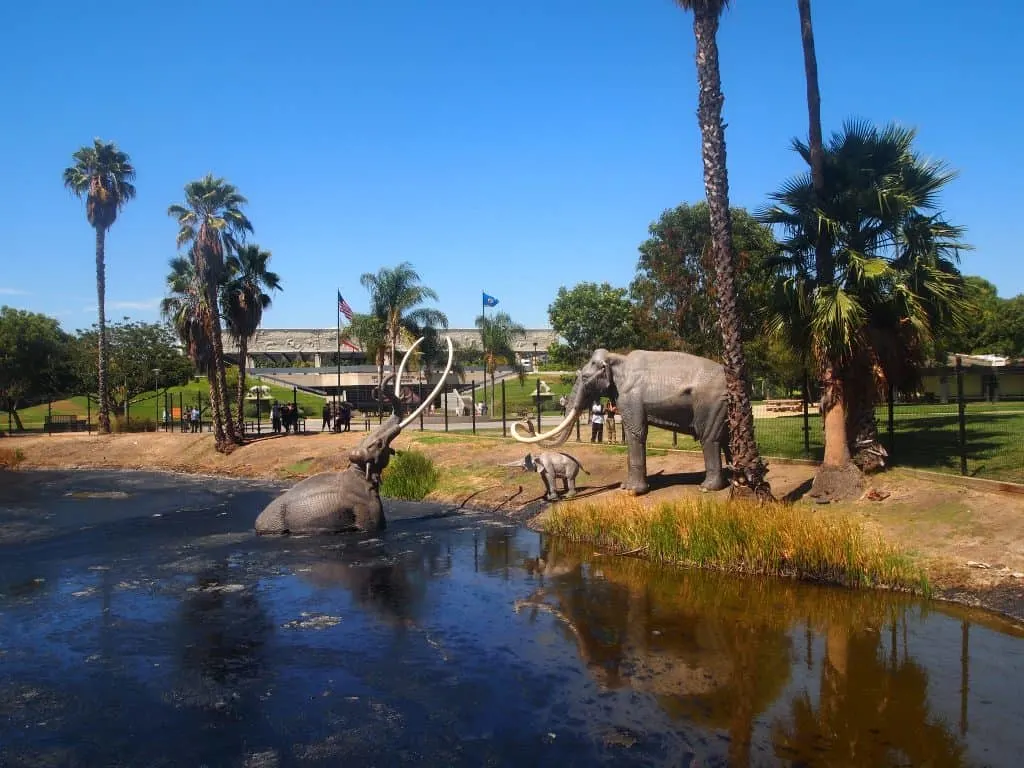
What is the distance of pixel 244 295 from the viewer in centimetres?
3102

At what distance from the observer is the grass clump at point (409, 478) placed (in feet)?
59.5

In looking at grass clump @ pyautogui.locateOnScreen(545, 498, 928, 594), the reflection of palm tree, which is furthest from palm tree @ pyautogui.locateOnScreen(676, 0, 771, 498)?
the reflection of palm tree

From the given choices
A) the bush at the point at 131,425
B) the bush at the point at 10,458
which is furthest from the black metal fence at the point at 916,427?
the bush at the point at 10,458

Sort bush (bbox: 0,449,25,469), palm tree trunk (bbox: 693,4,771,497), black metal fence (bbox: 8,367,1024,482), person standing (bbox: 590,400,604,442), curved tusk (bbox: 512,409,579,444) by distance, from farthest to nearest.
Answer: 1. bush (bbox: 0,449,25,469)
2. person standing (bbox: 590,400,604,442)
3. curved tusk (bbox: 512,409,579,444)
4. black metal fence (bbox: 8,367,1024,482)
5. palm tree trunk (bbox: 693,4,771,497)

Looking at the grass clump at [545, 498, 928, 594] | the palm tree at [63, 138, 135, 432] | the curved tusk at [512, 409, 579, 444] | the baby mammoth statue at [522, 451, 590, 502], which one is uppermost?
the palm tree at [63, 138, 135, 432]

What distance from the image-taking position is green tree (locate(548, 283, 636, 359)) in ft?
138

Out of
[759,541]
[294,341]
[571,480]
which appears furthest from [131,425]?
[294,341]

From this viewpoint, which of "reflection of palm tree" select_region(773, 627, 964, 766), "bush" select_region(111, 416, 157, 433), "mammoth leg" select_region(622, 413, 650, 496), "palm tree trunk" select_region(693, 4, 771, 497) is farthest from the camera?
"bush" select_region(111, 416, 157, 433)

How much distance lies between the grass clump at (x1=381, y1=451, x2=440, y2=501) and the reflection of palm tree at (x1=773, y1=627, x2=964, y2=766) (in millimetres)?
11666

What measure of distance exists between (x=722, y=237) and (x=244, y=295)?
22.6 m

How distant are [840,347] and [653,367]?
2.91 meters

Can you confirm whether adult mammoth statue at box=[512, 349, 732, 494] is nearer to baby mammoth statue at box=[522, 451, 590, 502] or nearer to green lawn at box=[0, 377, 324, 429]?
baby mammoth statue at box=[522, 451, 590, 502]

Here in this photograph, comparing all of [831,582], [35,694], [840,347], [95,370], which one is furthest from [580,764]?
[95,370]

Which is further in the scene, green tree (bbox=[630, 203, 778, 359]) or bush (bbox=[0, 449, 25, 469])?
green tree (bbox=[630, 203, 778, 359])
